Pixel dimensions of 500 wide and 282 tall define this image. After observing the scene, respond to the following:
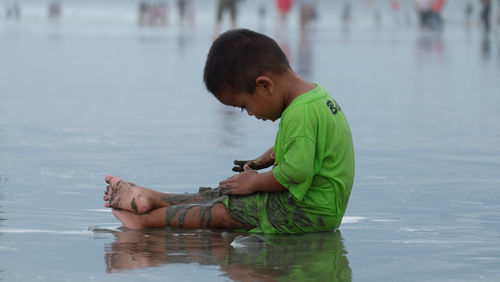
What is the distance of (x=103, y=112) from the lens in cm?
930

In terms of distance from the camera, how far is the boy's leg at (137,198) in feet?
14.3

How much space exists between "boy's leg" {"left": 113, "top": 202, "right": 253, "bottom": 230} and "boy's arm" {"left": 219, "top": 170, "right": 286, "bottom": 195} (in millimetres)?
122

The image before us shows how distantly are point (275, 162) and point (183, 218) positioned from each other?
482 millimetres

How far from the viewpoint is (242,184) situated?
424 centimetres

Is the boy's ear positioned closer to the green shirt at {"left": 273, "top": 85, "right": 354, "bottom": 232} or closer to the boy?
the boy

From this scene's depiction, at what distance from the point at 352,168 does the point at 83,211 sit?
51.7 inches

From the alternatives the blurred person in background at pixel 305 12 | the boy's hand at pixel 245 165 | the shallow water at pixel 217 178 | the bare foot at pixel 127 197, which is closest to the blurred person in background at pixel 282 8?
the blurred person in background at pixel 305 12

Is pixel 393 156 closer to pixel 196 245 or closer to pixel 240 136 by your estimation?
pixel 240 136

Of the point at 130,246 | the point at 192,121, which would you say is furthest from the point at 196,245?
the point at 192,121

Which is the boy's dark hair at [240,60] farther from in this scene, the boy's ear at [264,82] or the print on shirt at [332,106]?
the print on shirt at [332,106]

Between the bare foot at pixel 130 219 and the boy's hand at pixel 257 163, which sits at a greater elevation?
the boy's hand at pixel 257 163

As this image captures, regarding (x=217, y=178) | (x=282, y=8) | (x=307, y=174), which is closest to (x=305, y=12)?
(x=282, y=8)

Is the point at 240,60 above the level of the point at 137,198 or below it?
above

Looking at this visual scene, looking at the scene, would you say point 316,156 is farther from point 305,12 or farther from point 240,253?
point 305,12
